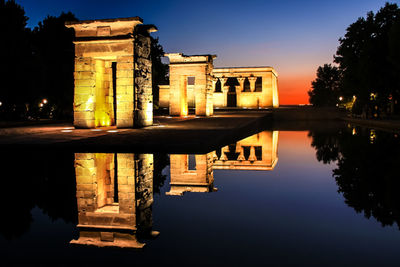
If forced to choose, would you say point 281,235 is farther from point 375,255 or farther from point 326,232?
point 375,255

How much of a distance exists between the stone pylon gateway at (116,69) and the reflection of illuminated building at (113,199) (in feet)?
22.4

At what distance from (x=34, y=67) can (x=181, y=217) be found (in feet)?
72.8

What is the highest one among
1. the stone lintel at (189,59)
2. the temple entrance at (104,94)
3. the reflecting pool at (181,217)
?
the stone lintel at (189,59)

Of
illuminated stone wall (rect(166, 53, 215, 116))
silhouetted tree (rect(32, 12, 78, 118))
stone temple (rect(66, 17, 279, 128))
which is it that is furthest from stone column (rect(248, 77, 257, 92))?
stone temple (rect(66, 17, 279, 128))

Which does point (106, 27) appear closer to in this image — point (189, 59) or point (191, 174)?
point (191, 174)

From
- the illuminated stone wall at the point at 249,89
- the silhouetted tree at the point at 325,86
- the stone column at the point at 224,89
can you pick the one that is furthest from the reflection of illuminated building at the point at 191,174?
the silhouetted tree at the point at 325,86

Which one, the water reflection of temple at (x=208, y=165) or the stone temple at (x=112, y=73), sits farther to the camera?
the stone temple at (x=112, y=73)

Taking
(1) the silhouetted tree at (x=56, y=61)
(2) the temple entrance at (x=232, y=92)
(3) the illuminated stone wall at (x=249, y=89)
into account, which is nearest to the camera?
(1) the silhouetted tree at (x=56, y=61)

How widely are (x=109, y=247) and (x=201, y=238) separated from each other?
92 cm

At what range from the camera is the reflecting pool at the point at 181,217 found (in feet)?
10.6

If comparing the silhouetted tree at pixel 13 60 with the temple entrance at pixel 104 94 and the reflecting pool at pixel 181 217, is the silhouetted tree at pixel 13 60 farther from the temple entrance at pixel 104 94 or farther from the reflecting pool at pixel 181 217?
the reflecting pool at pixel 181 217

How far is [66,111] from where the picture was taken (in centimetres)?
3000

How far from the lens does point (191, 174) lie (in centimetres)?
696

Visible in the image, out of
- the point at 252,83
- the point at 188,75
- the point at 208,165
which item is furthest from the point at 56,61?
the point at 252,83
